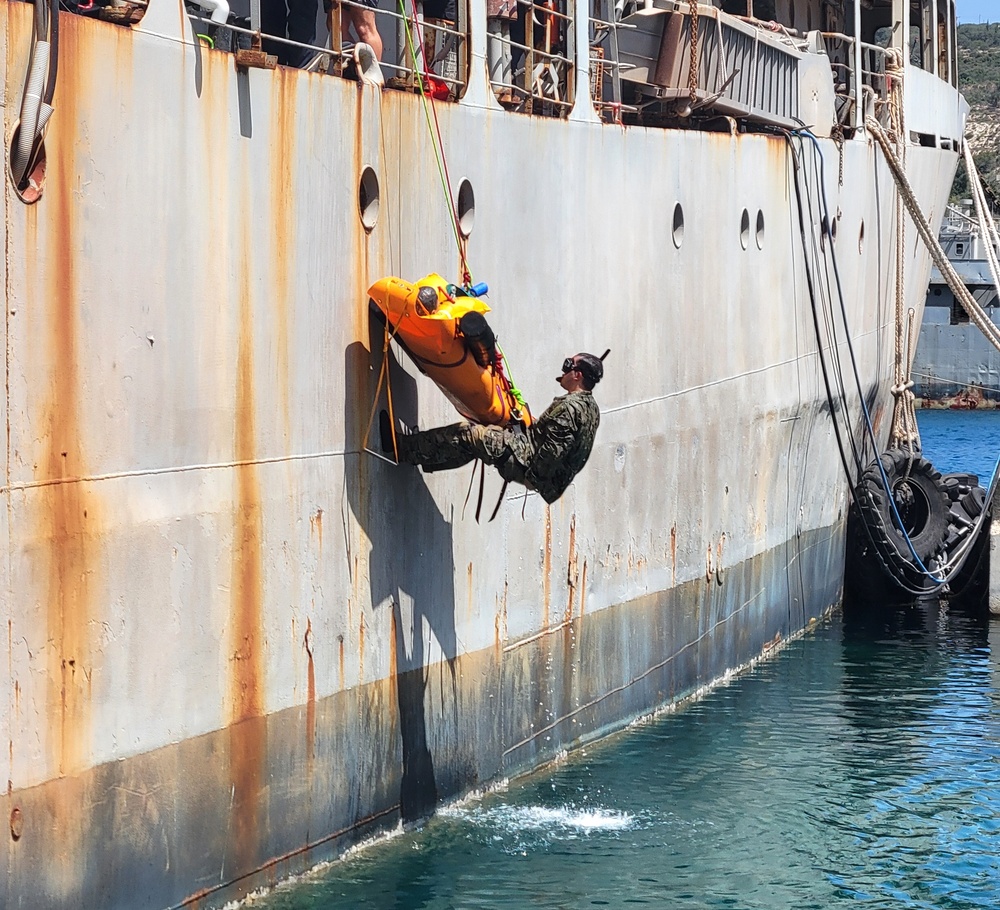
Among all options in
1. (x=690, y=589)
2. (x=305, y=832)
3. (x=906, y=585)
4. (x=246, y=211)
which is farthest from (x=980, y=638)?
(x=246, y=211)

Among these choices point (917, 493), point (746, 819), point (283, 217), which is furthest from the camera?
point (917, 493)

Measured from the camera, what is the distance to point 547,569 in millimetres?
10680

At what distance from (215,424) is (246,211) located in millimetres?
1009

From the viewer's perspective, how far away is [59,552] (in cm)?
624

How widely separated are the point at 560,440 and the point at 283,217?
6.25ft

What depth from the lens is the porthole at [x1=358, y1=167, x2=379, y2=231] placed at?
8453mm

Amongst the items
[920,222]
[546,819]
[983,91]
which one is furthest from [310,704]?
[983,91]

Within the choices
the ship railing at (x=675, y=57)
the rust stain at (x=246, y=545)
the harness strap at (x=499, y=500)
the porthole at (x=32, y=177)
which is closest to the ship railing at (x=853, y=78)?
the ship railing at (x=675, y=57)

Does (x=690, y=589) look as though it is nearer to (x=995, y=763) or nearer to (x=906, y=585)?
(x=995, y=763)

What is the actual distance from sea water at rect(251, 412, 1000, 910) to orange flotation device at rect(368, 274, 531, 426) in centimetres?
246

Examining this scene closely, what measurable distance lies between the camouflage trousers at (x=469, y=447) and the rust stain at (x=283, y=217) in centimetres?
101

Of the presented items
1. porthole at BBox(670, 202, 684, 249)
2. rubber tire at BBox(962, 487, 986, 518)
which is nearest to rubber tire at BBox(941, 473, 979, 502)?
rubber tire at BBox(962, 487, 986, 518)

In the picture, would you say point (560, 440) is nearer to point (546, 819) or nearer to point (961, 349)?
point (546, 819)

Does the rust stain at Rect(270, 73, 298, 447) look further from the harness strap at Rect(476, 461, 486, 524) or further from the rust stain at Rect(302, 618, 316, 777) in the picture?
the harness strap at Rect(476, 461, 486, 524)
